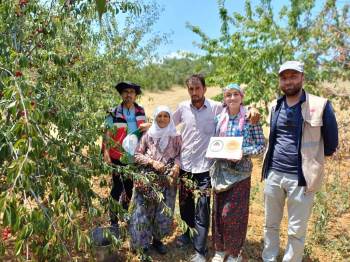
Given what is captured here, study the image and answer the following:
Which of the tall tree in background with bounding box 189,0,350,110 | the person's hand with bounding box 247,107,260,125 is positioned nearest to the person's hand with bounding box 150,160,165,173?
the person's hand with bounding box 247,107,260,125

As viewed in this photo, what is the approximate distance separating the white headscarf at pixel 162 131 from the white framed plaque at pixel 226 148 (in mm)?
375

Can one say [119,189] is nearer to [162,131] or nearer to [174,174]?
[174,174]

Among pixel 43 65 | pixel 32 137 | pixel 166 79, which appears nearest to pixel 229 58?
pixel 43 65

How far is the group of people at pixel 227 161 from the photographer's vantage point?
2.97 m

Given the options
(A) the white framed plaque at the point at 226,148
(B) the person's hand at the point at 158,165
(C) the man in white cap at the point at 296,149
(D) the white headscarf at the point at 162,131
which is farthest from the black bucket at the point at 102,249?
(C) the man in white cap at the point at 296,149

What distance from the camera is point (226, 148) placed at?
3.20m

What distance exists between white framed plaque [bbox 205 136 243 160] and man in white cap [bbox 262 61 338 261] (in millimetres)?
251

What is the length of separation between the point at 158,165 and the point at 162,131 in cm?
29

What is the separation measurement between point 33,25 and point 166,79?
2042 cm

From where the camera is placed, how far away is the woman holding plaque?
3242mm

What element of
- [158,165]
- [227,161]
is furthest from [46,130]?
[227,161]

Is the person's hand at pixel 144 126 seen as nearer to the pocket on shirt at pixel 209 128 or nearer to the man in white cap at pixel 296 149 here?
the pocket on shirt at pixel 209 128

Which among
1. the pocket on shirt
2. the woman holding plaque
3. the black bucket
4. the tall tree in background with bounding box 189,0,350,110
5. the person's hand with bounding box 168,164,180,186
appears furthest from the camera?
the tall tree in background with bounding box 189,0,350,110

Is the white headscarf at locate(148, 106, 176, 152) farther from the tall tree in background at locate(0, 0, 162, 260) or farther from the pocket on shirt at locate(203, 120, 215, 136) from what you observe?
the tall tree in background at locate(0, 0, 162, 260)
